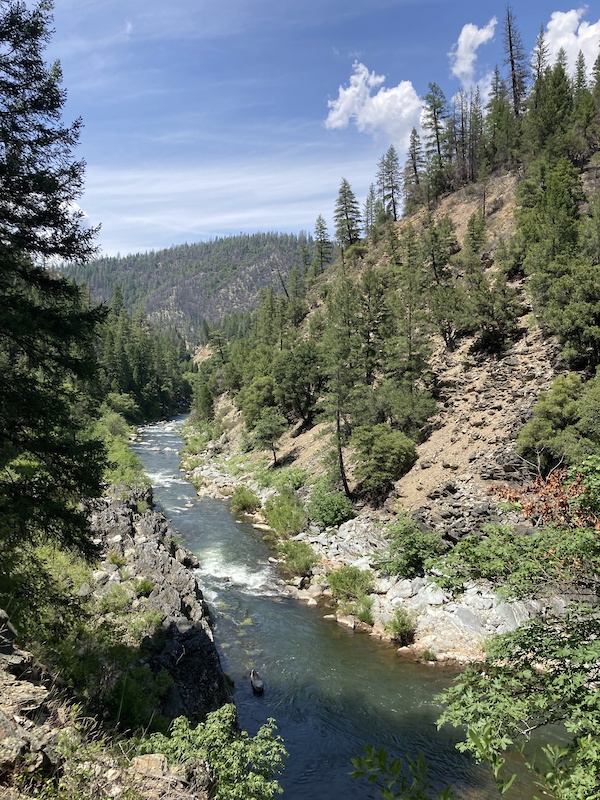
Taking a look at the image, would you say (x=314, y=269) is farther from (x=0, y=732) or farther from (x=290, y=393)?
(x=0, y=732)

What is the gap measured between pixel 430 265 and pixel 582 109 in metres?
22.0

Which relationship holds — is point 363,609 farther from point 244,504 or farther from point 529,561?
point 244,504

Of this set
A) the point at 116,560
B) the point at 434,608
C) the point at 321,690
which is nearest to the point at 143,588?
the point at 116,560

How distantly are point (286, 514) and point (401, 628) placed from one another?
13569mm

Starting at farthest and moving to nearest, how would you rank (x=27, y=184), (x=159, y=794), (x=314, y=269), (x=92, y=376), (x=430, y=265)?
(x=314, y=269)
(x=430, y=265)
(x=92, y=376)
(x=27, y=184)
(x=159, y=794)

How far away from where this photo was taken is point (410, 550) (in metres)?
22.5

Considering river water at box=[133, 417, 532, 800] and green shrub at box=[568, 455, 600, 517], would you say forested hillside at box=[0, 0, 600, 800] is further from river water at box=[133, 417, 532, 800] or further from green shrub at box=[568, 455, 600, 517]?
river water at box=[133, 417, 532, 800]

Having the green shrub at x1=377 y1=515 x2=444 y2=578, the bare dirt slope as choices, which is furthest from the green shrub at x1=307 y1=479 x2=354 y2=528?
the green shrub at x1=377 y1=515 x2=444 y2=578

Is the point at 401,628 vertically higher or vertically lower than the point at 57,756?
lower

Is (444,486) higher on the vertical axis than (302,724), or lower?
higher

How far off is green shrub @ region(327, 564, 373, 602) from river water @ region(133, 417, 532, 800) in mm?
1401

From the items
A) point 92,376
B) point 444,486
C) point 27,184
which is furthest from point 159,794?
point 444,486

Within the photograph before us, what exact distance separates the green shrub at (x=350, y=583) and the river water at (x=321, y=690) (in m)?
1.40

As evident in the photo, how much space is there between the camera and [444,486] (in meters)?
25.5
